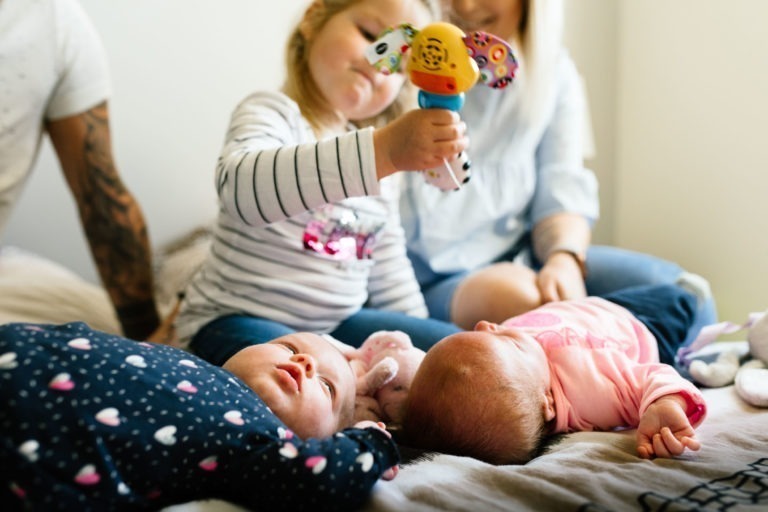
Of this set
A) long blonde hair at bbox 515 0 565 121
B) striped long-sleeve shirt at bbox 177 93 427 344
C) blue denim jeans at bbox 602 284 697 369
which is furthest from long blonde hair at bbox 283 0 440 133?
blue denim jeans at bbox 602 284 697 369

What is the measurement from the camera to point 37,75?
1.37 m

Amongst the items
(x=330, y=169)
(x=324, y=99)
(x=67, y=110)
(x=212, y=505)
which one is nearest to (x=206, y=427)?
(x=212, y=505)

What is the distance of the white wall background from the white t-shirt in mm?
372

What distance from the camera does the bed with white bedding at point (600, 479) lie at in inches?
25.3

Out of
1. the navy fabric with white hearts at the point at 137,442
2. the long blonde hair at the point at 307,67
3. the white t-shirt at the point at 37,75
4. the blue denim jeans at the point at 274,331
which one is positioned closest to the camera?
the navy fabric with white hearts at the point at 137,442

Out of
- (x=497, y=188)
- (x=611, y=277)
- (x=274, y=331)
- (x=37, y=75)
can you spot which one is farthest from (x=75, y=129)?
(x=611, y=277)

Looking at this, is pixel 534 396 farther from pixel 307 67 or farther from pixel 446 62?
pixel 307 67

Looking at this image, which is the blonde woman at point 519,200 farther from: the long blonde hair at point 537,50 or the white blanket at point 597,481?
the white blanket at point 597,481

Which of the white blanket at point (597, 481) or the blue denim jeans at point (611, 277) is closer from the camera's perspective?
the white blanket at point (597, 481)

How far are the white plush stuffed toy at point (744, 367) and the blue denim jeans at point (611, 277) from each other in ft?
0.73

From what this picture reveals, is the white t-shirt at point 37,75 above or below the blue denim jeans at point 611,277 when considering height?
above

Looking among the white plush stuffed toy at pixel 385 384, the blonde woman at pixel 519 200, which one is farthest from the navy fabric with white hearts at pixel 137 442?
the blonde woman at pixel 519 200

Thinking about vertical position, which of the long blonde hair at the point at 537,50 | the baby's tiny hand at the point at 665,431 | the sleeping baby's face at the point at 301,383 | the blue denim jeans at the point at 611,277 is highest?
the long blonde hair at the point at 537,50

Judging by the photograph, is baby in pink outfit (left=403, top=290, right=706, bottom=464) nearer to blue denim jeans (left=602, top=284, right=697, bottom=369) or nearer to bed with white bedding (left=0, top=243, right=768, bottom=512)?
bed with white bedding (left=0, top=243, right=768, bottom=512)
